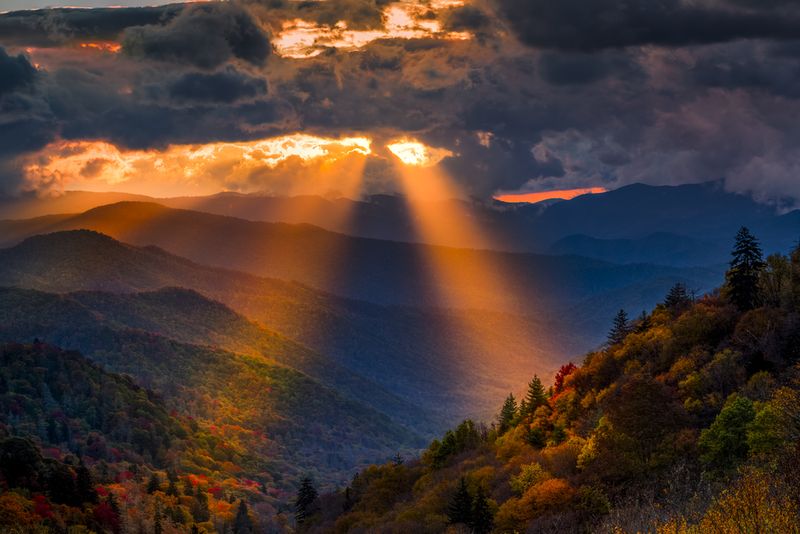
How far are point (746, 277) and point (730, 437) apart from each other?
128 feet

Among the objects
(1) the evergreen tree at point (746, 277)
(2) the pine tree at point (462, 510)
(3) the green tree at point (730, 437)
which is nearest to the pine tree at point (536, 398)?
(1) the evergreen tree at point (746, 277)

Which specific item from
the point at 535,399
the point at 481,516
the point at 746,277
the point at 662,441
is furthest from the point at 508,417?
the point at 662,441

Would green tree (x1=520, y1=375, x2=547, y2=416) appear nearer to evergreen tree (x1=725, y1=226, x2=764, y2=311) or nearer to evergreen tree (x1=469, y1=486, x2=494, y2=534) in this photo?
evergreen tree (x1=725, y1=226, x2=764, y2=311)

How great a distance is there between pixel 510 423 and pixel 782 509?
315 feet

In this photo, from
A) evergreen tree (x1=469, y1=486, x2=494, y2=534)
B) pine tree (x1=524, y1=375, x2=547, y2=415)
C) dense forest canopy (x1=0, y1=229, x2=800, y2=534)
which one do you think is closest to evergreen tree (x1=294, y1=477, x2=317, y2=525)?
dense forest canopy (x1=0, y1=229, x2=800, y2=534)

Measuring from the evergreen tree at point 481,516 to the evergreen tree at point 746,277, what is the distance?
41626 millimetres

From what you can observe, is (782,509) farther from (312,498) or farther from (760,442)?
(312,498)

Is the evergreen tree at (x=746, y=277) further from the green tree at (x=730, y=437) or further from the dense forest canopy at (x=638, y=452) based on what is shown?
the green tree at (x=730, y=437)

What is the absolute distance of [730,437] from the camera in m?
64.9

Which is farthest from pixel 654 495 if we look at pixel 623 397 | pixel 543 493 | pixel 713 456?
pixel 623 397

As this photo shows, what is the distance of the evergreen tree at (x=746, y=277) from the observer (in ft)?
321

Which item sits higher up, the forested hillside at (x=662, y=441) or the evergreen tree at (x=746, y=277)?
the evergreen tree at (x=746, y=277)

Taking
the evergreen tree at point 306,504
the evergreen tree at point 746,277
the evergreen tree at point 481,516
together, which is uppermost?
the evergreen tree at point 746,277

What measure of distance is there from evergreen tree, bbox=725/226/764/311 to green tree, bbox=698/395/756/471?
34263mm
